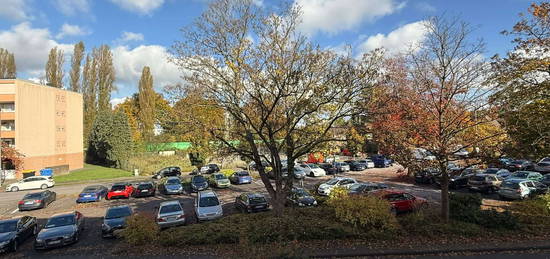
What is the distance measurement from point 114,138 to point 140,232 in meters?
37.8

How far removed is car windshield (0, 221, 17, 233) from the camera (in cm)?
1413

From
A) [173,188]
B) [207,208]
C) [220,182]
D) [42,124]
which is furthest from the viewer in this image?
[42,124]

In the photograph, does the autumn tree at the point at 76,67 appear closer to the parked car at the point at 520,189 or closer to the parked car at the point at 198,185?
the parked car at the point at 198,185

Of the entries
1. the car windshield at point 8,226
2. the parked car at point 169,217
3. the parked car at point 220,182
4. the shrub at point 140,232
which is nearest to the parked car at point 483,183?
the parked car at point 220,182

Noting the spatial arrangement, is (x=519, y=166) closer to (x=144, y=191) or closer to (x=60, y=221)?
(x=144, y=191)

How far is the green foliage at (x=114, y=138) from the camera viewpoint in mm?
45688

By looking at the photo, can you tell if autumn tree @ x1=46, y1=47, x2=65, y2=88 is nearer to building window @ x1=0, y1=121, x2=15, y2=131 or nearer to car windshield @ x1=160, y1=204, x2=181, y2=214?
building window @ x1=0, y1=121, x2=15, y2=131

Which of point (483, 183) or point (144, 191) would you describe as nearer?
point (483, 183)

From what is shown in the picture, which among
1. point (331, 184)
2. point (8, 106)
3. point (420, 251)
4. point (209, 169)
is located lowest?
point (420, 251)

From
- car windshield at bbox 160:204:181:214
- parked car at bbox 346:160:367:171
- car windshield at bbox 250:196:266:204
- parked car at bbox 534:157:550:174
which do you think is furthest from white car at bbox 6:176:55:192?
parked car at bbox 534:157:550:174

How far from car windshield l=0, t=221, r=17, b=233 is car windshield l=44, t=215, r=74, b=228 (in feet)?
4.47

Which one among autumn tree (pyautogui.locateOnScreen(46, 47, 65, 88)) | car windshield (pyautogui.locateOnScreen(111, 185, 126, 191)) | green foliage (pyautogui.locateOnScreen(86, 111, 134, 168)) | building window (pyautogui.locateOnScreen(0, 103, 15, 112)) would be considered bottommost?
car windshield (pyautogui.locateOnScreen(111, 185, 126, 191))

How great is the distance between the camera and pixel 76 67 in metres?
56.6

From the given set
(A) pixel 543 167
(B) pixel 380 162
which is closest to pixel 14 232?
(B) pixel 380 162
